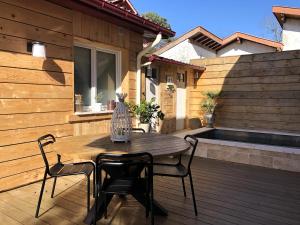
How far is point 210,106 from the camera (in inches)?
289

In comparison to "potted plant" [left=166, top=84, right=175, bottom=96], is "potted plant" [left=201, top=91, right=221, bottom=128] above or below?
below

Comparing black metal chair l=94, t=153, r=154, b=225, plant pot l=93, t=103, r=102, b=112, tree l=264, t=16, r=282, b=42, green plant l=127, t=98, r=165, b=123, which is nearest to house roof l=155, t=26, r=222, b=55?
green plant l=127, t=98, r=165, b=123

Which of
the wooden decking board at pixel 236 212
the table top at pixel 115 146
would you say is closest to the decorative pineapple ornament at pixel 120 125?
the table top at pixel 115 146

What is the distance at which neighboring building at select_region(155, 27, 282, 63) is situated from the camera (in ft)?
32.6

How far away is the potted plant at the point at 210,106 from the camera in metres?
7.31

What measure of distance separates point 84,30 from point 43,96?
1.22m

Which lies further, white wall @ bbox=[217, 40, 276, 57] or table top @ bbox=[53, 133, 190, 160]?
white wall @ bbox=[217, 40, 276, 57]

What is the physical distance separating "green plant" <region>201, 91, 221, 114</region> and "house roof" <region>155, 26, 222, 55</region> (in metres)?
3.28

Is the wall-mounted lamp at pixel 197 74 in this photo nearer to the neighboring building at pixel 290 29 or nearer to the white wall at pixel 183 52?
the white wall at pixel 183 52

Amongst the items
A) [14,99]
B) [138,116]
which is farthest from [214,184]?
[14,99]

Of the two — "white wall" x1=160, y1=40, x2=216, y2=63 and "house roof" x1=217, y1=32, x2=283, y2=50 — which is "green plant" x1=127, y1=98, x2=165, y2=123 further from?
"house roof" x1=217, y1=32, x2=283, y2=50

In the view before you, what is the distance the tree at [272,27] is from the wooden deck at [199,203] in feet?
55.1

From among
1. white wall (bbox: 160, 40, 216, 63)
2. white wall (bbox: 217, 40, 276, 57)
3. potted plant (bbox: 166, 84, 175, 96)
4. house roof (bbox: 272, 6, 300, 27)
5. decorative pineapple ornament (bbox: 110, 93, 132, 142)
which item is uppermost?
house roof (bbox: 272, 6, 300, 27)

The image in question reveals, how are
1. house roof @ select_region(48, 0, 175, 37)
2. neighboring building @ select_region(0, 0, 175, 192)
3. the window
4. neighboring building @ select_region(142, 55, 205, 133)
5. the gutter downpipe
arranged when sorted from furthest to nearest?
neighboring building @ select_region(142, 55, 205, 133) → the gutter downpipe → the window → house roof @ select_region(48, 0, 175, 37) → neighboring building @ select_region(0, 0, 175, 192)
